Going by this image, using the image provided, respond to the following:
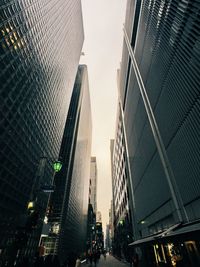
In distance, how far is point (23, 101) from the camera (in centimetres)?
1658

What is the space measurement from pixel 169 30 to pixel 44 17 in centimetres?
1773

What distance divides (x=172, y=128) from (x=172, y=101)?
2635 mm

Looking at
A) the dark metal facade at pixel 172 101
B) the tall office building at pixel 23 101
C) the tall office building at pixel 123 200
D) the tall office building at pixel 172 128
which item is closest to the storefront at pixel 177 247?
the tall office building at pixel 172 128

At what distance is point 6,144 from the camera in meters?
13.7

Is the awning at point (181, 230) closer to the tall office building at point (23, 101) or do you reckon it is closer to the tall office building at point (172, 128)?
the tall office building at point (172, 128)

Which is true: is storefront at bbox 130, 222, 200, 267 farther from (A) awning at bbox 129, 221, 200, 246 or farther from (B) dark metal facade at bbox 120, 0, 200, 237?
(B) dark metal facade at bbox 120, 0, 200, 237

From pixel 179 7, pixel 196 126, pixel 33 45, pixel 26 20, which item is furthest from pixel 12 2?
pixel 196 126

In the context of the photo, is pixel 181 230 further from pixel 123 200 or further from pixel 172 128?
pixel 123 200

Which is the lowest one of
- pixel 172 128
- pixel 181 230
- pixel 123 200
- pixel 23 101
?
pixel 181 230

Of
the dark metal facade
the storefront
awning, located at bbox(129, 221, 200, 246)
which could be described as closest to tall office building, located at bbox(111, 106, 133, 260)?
the dark metal facade

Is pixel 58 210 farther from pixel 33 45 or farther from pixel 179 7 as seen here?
pixel 179 7

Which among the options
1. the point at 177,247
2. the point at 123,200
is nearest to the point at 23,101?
the point at 177,247

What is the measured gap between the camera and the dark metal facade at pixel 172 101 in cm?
1179

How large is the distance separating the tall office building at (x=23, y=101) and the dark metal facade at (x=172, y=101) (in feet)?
38.6
